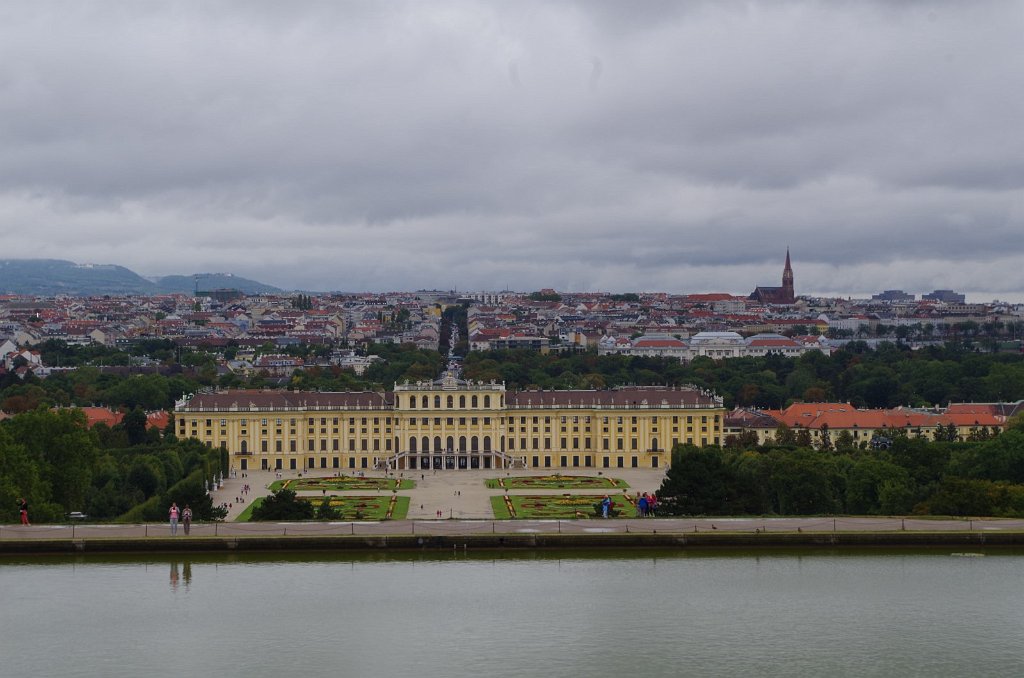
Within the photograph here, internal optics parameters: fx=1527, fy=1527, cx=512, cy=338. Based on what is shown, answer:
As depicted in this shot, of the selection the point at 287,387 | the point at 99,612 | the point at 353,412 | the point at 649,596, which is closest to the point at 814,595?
the point at 649,596

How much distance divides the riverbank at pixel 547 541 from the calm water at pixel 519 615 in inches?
32.5

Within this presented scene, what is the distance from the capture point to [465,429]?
276 feet

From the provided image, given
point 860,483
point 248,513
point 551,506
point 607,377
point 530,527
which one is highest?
point 607,377

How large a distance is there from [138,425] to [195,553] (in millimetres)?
39472

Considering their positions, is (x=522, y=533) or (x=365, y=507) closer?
(x=522, y=533)

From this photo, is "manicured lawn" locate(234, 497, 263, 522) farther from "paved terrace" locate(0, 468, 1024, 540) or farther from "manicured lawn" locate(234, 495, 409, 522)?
"paved terrace" locate(0, 468, 1024, 540)

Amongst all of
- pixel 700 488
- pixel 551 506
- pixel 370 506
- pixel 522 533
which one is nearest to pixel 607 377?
pixel 551 506

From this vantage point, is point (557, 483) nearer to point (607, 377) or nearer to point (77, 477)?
point (77, 477)

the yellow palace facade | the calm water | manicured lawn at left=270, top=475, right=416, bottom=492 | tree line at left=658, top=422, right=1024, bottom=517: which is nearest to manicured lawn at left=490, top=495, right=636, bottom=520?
tree line at left=658, top=422, right=1024, bottom=517

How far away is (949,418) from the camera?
8481cm

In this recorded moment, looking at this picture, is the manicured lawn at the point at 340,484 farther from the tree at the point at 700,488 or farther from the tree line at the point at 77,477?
the tree at the point at 700,488

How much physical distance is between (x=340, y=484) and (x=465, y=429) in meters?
15.0

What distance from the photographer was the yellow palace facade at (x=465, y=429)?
8281cm

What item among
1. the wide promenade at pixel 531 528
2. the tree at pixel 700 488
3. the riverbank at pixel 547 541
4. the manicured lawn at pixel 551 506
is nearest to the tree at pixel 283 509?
the wide promenade at pixel 531 528
